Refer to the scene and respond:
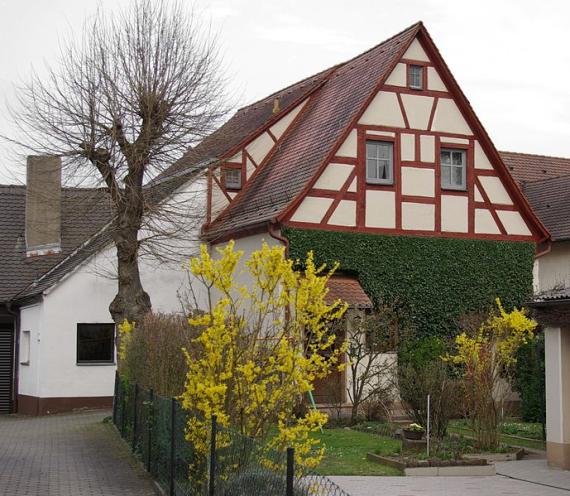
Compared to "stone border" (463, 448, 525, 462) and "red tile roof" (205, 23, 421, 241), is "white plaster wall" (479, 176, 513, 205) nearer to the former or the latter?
"red tile roof" (205, 23, 421, 241)

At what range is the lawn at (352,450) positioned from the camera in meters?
13.4

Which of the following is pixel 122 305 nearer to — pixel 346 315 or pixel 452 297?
pixel 346 315

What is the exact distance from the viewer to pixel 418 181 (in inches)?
920

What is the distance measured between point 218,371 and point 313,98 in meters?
18.5

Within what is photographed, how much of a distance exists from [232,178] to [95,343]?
593cm

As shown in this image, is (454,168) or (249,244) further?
(454,168)

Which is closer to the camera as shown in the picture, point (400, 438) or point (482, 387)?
point (482, 387)

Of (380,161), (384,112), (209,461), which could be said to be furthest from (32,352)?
(209,461)

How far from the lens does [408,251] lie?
75.4 ft

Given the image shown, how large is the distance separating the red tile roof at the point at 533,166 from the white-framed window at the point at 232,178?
A: 1204 cm

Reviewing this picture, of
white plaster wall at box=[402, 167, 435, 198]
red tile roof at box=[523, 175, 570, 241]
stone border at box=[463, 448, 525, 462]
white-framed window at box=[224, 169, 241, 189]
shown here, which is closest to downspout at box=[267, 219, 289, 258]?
white plaster wall at box=[402, 167, 435, 198]

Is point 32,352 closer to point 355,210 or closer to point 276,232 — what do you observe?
point 276,232

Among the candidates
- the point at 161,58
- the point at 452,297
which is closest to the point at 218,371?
the point at 161,58

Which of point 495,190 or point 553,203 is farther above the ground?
point 553,203
